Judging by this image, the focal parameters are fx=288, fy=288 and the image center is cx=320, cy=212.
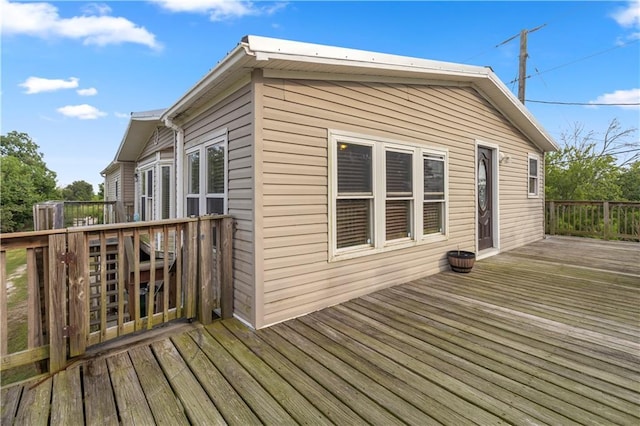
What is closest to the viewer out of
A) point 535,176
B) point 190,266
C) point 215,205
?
point 190,266

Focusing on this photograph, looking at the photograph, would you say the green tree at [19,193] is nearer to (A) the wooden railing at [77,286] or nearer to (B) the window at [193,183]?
(B) the window at [193,183]

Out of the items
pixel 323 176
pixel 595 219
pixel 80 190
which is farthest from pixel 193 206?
pixel 80 190

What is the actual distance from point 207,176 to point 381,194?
2.42m

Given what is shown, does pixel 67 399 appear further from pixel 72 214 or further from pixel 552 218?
pixel 72 214

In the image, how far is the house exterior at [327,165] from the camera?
289 cm

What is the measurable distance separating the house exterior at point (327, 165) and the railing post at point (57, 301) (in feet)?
4.62

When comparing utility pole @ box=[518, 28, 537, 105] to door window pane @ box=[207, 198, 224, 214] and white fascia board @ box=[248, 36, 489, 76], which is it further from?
door window pane @ box=[207, 198, 224, 214]

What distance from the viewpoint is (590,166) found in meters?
11.4

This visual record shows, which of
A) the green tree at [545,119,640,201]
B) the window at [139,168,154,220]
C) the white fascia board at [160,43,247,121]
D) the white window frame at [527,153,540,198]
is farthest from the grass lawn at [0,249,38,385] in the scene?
the green tree at [545,119,640,201]

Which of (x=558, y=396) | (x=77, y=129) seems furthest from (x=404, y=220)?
(x=77, y=129)

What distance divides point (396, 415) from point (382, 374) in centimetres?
41

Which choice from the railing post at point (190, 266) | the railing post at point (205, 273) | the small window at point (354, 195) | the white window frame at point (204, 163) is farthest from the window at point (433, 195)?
the railing post at point (190, 266)

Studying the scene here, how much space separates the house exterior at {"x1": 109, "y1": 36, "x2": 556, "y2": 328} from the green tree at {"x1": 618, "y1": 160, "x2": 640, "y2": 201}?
1302 centimetres

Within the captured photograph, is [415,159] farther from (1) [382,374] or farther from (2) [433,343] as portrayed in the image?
(1) [382,374]
